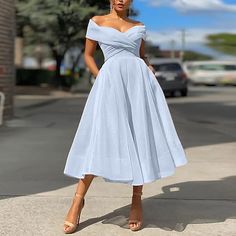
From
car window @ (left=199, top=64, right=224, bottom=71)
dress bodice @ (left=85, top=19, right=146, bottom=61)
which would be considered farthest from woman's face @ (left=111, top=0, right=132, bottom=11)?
car window @ (left=199, top=64, right=224, bottom=71)

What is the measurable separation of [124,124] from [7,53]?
925 cm

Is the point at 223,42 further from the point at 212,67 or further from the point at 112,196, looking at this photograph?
the point at 112,196

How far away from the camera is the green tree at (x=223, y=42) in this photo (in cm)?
8981

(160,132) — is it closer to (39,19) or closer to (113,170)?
(113,170)

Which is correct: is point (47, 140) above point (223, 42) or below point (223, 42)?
above

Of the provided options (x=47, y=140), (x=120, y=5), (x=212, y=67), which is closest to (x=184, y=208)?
(x=120, y=5)

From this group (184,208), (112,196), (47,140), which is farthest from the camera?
(47,140)

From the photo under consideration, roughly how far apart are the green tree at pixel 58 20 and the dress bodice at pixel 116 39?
1697cm

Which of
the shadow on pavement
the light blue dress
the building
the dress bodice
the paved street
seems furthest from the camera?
the building

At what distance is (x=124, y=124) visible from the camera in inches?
176

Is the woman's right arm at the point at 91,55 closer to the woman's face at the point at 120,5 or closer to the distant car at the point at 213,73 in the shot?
the woman's face at the point at 120,5

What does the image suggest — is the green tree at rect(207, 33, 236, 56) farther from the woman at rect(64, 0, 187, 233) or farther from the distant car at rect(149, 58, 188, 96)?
the woman at rect(64, 0, 187, 233)

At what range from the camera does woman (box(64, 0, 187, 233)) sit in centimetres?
444

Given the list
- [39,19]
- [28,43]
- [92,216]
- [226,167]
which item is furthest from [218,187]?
[28,43]
